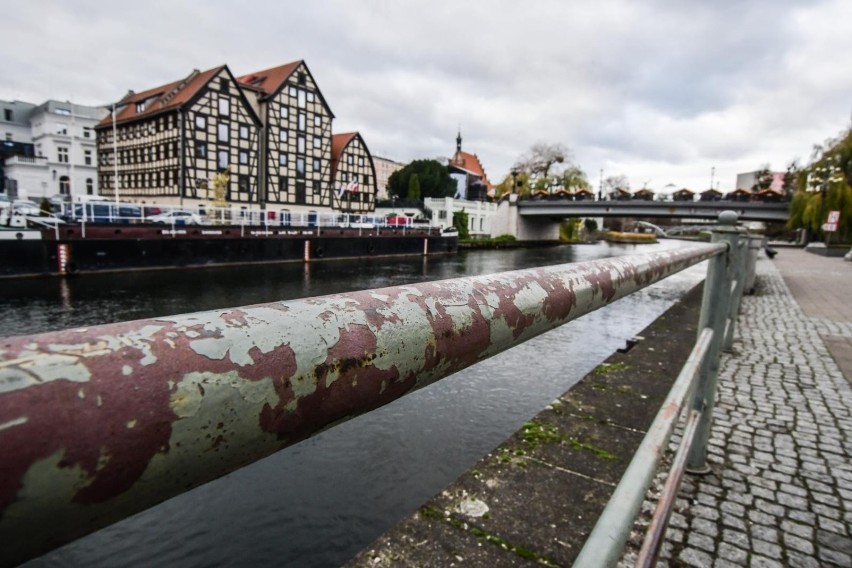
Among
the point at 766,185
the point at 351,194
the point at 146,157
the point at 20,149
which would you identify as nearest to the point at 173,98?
the point at 146,157

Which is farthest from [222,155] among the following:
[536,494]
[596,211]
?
[536,494]

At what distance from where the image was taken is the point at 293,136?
137ft

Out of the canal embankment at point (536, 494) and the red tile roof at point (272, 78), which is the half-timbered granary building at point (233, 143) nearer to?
the red tile roof at point (272, 78)

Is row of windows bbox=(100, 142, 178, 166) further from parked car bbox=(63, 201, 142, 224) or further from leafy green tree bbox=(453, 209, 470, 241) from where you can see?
leafy green tree bbox=(453, 209, 470, 241)

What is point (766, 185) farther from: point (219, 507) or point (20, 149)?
point (20, 149)

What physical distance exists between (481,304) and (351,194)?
156 feet

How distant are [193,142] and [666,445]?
40022mm

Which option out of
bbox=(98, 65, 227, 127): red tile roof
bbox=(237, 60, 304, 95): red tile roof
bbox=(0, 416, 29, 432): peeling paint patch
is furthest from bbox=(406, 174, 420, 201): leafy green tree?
bbox=(0, 416, 29, 432): peeling paint patch

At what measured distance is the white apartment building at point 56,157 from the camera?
181 ft

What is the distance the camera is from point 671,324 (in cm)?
727

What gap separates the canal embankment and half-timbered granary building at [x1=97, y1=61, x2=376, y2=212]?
37.2m

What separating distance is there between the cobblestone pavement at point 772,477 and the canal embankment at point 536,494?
31cm

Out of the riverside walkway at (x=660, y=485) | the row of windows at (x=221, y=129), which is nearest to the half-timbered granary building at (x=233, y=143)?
the row of windows at (x=221, y=129)

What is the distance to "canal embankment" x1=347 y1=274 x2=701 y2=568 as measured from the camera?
85.0 inches
